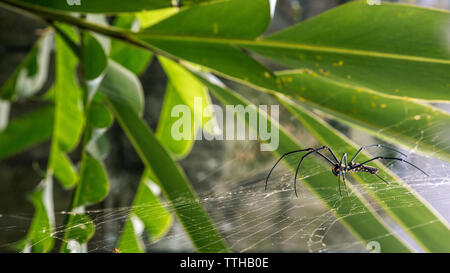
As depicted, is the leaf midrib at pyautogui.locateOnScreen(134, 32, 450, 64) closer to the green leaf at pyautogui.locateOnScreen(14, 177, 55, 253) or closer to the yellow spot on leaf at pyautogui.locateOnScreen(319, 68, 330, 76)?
the yellow spot on leaf at pyautogui.locateOnScreen(319, 68, 330, 76)

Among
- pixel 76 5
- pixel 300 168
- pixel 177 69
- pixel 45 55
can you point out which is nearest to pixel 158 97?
pixel 45 55

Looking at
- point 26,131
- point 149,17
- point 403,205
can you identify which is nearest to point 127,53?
point 149,17

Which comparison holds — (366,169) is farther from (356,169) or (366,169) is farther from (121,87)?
(121,87)

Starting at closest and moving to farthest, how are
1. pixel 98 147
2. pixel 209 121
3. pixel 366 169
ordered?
pixel 366 169 < pixel 98 147 < pixel 209 121

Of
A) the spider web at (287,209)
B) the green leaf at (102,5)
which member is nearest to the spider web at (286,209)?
the spider web at (287,209)

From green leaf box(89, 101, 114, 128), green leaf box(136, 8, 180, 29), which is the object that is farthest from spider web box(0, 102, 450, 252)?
green leaf box(136, 8, 180, 29)

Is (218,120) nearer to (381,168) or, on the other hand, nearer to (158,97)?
(381,168)
